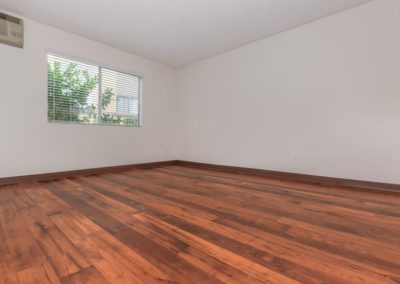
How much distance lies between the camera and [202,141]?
480cm

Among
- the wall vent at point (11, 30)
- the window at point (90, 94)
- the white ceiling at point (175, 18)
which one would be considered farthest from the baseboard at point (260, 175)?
the white ceiling at point (175, 18)

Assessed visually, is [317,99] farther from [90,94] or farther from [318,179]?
[90,94]

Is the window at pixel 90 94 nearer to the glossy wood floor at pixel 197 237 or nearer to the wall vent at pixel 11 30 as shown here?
the wall vent at pixel 11 30

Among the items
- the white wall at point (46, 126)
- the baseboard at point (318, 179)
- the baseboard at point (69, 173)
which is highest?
the white wall at point (46, 126)

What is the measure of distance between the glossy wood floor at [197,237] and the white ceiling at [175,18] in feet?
8.15

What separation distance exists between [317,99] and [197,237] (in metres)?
2.87

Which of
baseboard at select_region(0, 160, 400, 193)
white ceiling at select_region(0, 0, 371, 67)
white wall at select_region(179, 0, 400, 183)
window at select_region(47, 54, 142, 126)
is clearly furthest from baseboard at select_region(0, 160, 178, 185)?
white ceiling at select_region(0, 0, 371, 67)

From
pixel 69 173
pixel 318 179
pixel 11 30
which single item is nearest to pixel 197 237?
pixel 318 179

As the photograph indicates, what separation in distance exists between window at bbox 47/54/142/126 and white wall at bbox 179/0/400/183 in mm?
1754

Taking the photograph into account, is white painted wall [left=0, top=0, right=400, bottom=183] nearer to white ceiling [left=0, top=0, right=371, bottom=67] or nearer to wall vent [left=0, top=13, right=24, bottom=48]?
wall vent [left=0, top=13, right=24, bottom=48]

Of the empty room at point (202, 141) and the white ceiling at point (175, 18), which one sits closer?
the empty room at point (202, 141)

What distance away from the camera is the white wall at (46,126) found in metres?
2.90

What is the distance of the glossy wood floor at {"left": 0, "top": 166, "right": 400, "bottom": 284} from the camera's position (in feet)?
3.34

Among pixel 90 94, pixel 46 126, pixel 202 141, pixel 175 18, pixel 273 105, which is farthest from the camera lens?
pixel 202 141
